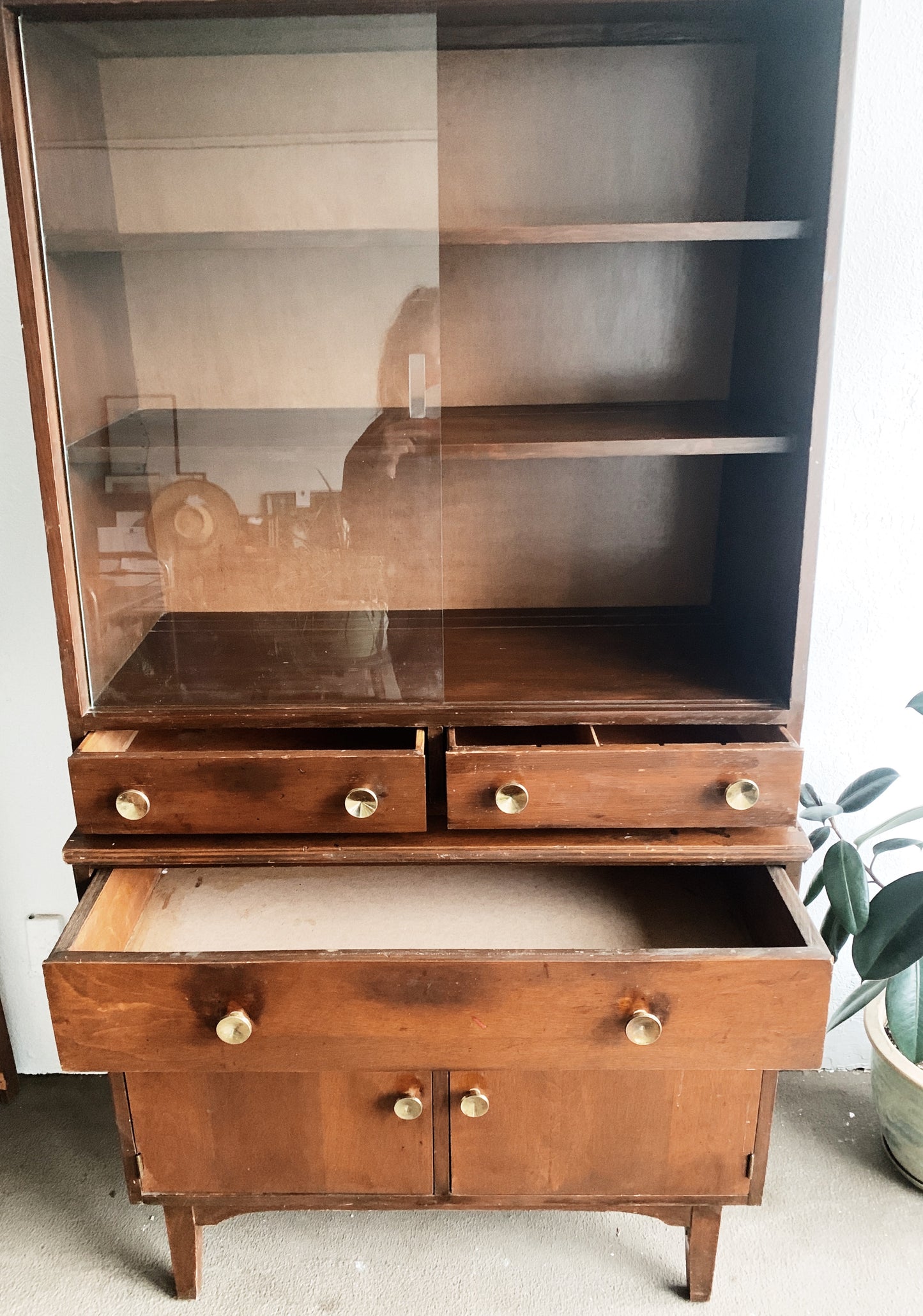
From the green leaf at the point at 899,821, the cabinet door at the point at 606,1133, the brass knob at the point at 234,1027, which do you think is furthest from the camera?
→ the green leaf at the point at 899,821

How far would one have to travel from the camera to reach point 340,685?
3.74ft

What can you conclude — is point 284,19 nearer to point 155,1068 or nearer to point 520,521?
point 520,521

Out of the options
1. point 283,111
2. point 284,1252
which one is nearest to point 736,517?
point 283,111

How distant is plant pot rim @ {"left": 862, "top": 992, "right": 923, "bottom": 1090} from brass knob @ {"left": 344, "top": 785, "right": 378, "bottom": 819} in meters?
0.78

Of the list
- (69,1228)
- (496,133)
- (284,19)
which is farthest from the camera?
(69,1228)

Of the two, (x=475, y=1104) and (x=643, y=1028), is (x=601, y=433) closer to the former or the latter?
(x=643, y=1028)

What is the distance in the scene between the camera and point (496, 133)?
1.26 meters

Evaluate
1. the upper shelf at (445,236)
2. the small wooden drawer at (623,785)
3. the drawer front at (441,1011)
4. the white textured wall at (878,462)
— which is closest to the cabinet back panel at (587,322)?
the white textured wall at (878,462)

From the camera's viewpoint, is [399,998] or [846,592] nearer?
[399,998]

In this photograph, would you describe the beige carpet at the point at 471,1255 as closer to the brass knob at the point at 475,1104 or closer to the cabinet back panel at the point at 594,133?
the brass knob at the point at 475,1104

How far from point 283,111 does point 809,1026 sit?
42.4 inches

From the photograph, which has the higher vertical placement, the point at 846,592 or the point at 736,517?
the point at 736,517

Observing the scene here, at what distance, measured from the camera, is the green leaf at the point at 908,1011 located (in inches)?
48.4

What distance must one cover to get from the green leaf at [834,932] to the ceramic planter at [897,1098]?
0.19 meters
